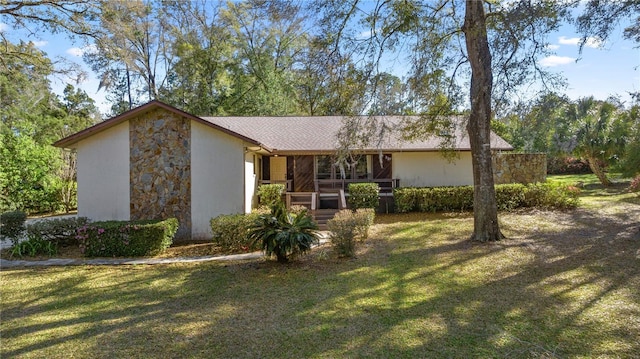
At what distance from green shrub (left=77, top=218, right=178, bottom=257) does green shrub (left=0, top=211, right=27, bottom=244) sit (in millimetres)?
2237

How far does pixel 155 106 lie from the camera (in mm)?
11531

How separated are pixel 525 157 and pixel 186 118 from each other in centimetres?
1598

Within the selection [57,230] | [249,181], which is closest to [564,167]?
[249,181]

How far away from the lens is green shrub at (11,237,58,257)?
944 cm

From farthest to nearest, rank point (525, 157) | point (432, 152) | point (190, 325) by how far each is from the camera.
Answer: point (525, 157)
point (432, 152)
point (190, 325)

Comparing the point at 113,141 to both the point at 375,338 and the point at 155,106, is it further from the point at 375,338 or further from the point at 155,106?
the point at 375,338

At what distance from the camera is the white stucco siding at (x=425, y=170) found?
1623 centimetres

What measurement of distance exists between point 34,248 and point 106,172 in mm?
3111

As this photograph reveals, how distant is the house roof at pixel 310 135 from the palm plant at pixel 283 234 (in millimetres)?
5345

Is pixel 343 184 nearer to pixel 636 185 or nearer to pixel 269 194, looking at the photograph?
pixel 269 194

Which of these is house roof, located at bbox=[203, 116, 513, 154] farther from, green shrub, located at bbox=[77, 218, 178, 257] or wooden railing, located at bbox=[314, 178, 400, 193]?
green shrub, located at bbox=[77, 218, 178, 257]

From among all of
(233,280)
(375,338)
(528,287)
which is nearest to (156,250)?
(233,280)

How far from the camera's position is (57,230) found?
390 inches

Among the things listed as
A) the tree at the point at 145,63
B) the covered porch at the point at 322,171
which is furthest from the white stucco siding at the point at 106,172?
the tree at the point at 145,63
